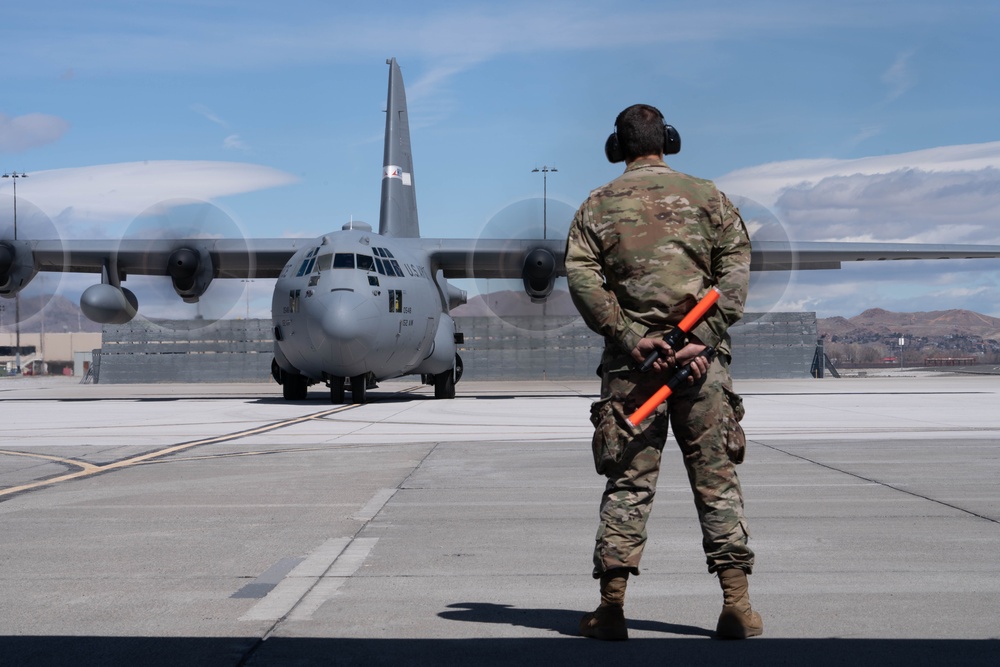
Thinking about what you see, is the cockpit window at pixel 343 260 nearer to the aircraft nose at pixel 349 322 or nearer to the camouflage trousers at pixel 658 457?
the aircraft nose at pixel 349 322

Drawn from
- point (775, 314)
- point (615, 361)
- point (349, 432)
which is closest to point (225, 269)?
point (349, 432)

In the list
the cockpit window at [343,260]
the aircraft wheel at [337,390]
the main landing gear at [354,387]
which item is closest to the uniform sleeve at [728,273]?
the cockpit window at [343,260]

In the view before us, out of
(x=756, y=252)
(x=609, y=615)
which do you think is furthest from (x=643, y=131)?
(x=756, y=252)

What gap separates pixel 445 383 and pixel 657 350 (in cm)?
2336

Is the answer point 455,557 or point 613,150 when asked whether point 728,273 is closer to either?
point 613,150

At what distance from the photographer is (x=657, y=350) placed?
457cm

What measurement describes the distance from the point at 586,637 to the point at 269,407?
19520 mm

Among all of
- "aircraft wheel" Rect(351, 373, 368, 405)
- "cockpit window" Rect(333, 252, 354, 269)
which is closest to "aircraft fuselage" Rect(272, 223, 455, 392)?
"cockpit window" Rect(333, 252, 354, 269)

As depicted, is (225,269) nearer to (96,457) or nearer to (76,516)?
(96,457)

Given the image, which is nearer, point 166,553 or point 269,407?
point 166,553

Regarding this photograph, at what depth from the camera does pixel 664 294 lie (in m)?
4.77

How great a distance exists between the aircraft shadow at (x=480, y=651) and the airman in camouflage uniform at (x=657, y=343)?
0.82 feet

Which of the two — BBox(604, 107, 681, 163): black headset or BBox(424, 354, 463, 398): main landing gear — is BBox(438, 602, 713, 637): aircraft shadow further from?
BBox(424, 354, 463, 398): main landing gear

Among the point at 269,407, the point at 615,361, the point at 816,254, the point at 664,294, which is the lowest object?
the point at 269,407
